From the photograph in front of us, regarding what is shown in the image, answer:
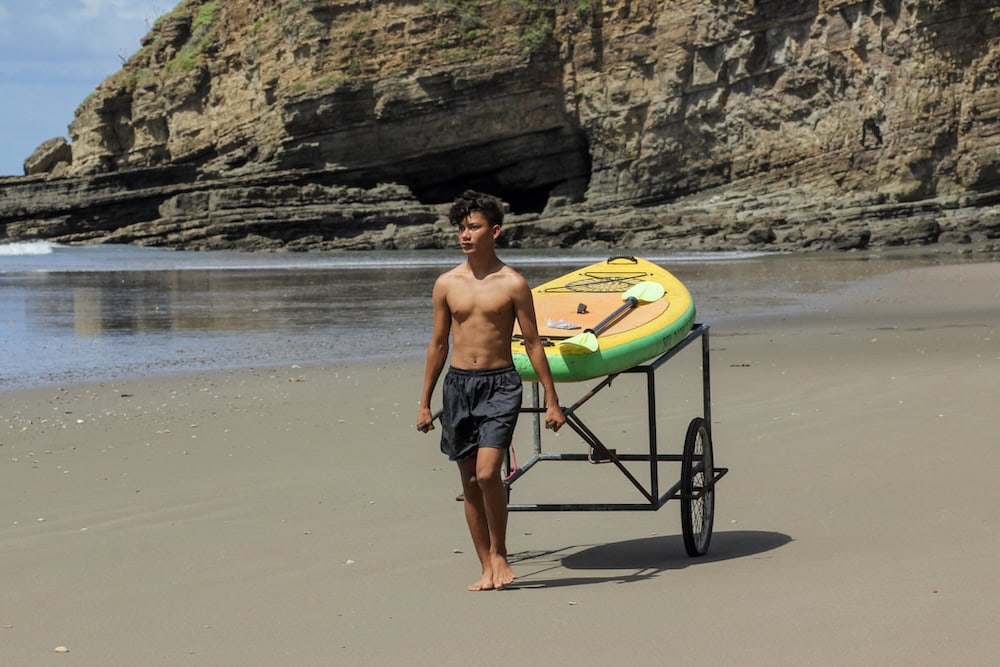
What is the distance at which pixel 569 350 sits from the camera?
16.2ft

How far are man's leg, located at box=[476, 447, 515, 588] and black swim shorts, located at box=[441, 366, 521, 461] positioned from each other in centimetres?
7

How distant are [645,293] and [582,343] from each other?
968 mm

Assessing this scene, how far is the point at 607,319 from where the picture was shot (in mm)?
5379

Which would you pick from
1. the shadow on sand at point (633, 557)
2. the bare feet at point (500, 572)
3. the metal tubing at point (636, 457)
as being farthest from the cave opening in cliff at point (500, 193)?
the bare feet at point (500, 572)

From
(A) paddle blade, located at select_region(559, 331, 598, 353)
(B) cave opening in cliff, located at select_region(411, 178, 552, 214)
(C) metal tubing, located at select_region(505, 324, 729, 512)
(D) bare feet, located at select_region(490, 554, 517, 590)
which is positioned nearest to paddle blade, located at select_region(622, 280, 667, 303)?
(C) metal tubing, located at select_region(505, 324, 729, 512)

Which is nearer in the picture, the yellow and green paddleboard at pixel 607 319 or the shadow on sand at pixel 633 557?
the shadow on sand at pixel 633 557

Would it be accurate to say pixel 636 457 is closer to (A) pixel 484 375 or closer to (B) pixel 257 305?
(A) pixel 484 375

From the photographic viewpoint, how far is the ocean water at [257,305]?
12.9m

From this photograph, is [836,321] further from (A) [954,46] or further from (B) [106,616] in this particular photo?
(A) [954,46]

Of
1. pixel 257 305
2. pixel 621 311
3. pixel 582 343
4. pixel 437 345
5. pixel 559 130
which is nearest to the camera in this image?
pixel 437 345

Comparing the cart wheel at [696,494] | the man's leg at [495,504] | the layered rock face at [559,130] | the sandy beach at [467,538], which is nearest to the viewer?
the sandy beach at [467,538]

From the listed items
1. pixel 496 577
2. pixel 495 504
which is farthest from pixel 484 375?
pixel 496 577

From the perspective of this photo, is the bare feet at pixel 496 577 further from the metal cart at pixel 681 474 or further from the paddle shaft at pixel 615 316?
the paddle shaft at pixel 615 316

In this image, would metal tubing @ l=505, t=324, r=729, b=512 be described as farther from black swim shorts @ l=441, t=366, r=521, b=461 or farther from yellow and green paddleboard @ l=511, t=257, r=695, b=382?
black swim shorts @ l=441, t=366, r=521, b=461
